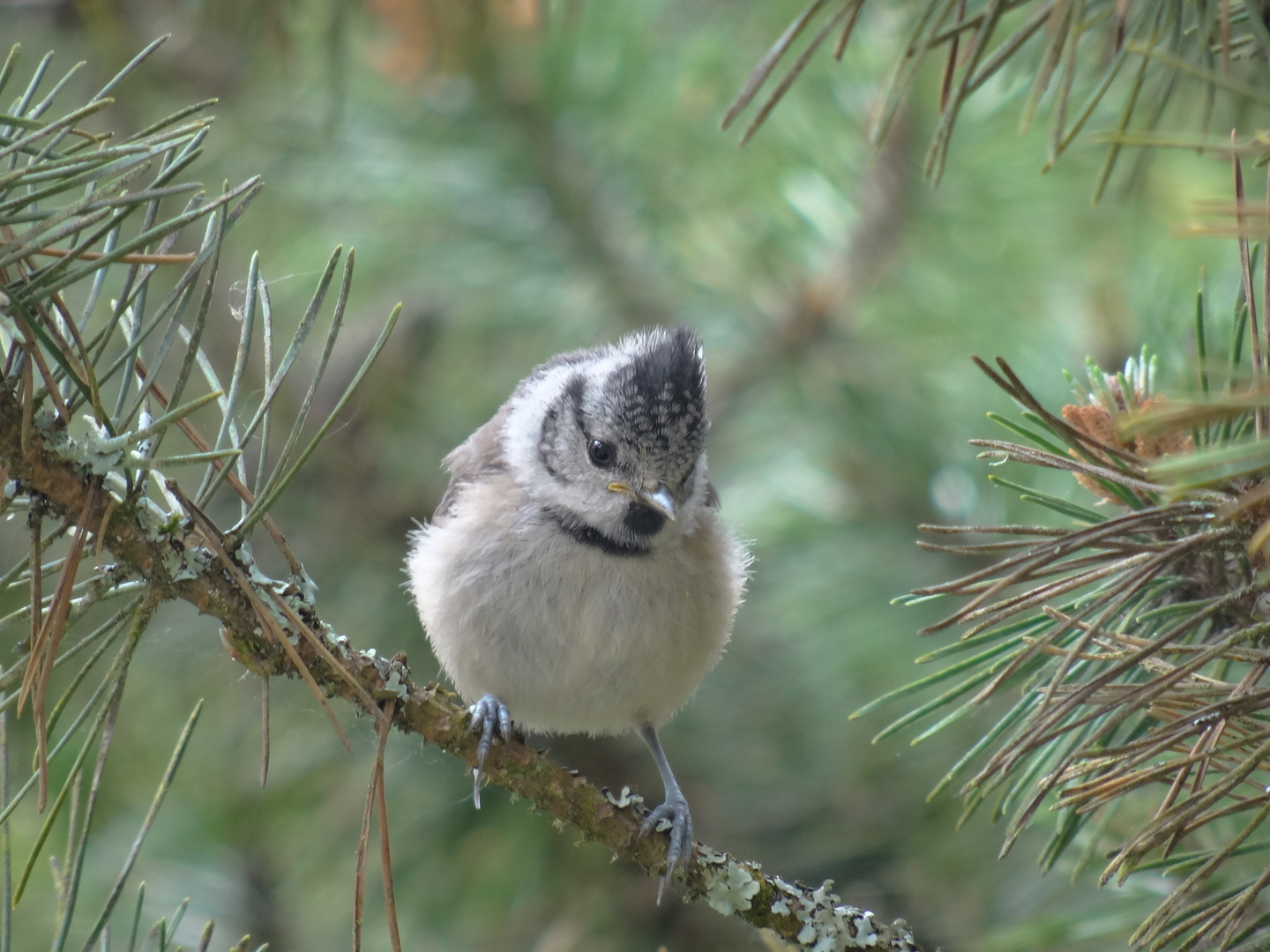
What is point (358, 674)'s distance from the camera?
121 centimetres

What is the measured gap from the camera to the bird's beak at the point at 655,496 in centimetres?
198

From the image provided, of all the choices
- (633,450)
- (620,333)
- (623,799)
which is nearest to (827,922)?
(623,799)

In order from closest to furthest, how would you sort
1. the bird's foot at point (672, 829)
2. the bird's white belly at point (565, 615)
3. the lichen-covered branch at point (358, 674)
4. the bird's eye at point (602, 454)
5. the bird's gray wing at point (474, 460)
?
1. the lichen-covered branch at point (358, 674)
2. the bird's foot at point (672, 829)
3. the bird's white belly at point (565, 615)
4. the bird's eye at point (602, 454)
5. the bird's gray wing at point (474, 460)

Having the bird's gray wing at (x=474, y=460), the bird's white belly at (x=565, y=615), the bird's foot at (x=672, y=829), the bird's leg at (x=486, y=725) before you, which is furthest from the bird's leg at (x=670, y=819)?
the bird's gray wing at (x=474, y=460)

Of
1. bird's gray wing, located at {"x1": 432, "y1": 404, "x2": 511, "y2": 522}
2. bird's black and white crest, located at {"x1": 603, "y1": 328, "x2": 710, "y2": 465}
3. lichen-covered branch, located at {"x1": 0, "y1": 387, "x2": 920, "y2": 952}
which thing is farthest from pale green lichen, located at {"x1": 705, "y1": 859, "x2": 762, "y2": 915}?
bird's gray wing, located at {"x1": 432, "y1": 404, "x2": 511, "y2": 522}

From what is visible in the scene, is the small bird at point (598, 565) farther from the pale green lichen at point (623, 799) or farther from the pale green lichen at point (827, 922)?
the pale green lichen at point (827, 922)

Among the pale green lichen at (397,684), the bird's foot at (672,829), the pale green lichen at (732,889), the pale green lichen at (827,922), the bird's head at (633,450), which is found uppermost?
the bird's head at (633,450)

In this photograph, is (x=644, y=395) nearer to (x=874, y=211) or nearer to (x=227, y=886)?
(x=874, y=211)

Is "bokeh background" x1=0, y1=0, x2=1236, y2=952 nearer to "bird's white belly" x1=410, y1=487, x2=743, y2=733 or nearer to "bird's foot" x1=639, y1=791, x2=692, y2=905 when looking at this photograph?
"bird's white belly" x1=410, y1=487, x2=743, y2=733

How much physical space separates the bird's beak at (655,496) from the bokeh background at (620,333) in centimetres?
55

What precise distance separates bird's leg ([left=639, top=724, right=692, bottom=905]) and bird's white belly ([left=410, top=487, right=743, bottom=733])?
0.12 metres

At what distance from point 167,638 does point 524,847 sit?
90cm

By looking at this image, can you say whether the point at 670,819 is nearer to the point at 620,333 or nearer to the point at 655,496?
the point at 655,496

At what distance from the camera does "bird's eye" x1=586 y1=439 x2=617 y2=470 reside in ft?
6.99
